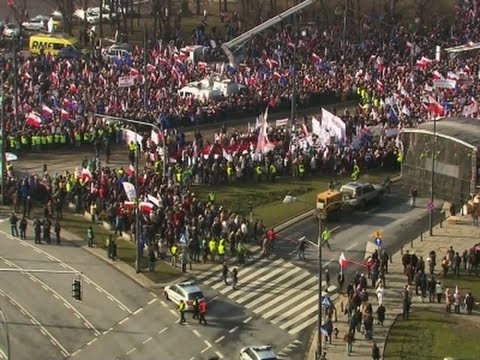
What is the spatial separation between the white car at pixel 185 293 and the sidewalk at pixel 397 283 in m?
5.81

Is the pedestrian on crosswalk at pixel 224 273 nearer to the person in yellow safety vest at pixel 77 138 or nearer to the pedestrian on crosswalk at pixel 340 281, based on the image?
the pedestrian on crosswalk at pixel 340 281

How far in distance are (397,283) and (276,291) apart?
226 inches

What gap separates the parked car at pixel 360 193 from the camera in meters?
66.1

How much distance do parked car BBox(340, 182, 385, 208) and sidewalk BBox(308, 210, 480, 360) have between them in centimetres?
469

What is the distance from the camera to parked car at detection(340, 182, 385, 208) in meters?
66.1

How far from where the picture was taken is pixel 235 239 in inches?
2370

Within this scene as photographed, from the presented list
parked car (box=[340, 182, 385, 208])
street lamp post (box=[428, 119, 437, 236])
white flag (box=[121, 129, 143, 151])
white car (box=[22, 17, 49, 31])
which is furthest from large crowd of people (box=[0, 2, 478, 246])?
white car (box=[22, 17, 49, 31])

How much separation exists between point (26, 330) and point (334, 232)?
19.0m

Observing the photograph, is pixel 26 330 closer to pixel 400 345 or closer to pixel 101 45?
pixel 400 345

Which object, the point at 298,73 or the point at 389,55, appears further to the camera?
the point at 389,55

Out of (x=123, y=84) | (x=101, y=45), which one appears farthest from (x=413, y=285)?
(x=101, y=45)

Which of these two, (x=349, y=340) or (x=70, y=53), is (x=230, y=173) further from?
(x=70, y=53)

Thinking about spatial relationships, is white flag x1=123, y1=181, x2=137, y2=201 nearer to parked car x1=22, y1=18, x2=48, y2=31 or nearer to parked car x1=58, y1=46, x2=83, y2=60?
parked car x1=58, y1=46, x2=83, y2=60

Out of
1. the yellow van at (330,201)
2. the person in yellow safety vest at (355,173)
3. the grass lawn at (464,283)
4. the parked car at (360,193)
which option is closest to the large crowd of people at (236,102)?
the person in yellow safety vest at (355,173)
